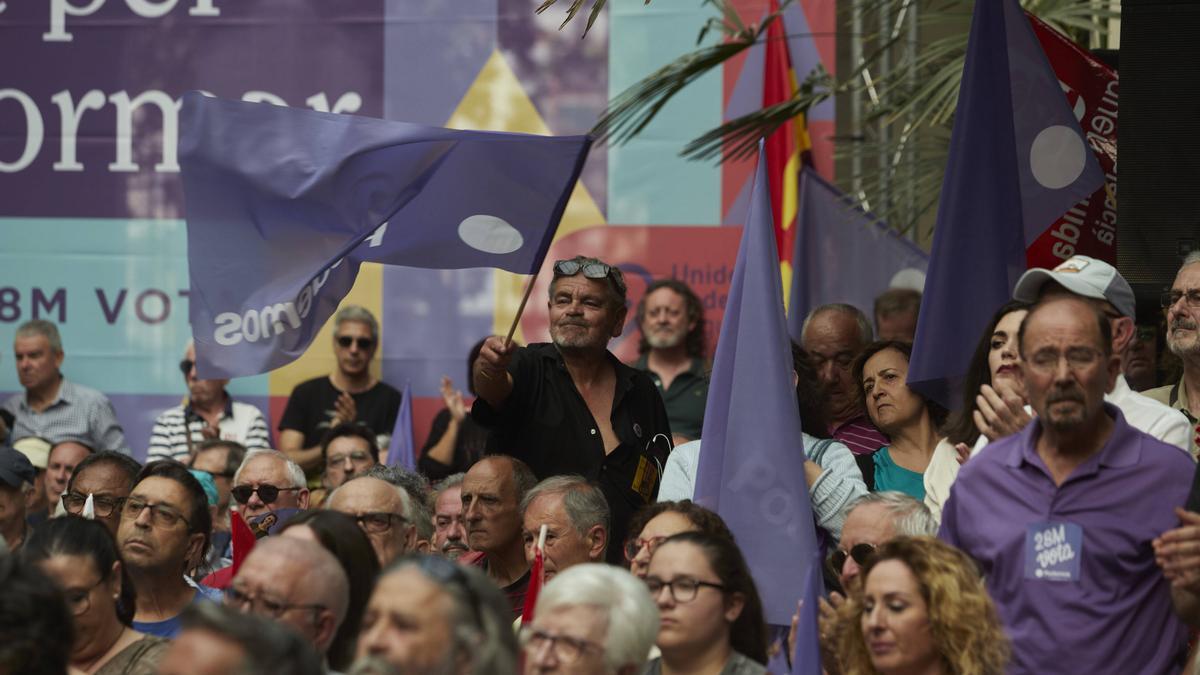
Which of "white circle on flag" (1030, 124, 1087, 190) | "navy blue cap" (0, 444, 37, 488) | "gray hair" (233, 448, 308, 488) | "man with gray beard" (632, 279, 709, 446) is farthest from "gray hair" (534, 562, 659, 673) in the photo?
"man with gray beard" (632, 279, 709, 446)

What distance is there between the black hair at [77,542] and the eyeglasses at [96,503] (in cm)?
164

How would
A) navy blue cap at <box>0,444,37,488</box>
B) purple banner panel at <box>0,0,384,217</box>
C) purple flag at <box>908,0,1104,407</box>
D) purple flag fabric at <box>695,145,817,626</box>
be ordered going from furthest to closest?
purple banner panel at <box>0,0,384,217</box>
navy blue cap at <box>0,444,37,488</box>
purple flag at <box>908,0,1104,407</box>
purple flag fabric at <box>695,145,817,626</box>

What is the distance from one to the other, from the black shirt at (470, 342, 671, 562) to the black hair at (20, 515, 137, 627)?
1.91 m

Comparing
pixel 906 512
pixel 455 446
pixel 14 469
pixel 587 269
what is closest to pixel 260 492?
pixel 14 469

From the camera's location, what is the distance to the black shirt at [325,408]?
1087 cm

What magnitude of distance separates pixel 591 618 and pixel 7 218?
8101 mm

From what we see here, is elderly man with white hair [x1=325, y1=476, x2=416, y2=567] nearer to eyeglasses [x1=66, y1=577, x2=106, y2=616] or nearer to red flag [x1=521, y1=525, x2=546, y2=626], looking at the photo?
red flag [x1=521, y1=525, x2=546, y2=626]

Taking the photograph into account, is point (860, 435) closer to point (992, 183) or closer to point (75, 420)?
point (992, 183)

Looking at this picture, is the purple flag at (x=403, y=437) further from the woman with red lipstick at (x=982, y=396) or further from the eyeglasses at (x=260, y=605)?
the eyeglasses at (x=260, y=605)

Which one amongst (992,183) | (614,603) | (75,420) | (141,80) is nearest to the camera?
(614,603)

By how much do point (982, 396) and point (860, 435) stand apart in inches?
78.6

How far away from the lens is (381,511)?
6.89 m

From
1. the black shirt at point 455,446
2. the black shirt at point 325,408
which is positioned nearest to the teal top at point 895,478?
the black shirt at point 455,446

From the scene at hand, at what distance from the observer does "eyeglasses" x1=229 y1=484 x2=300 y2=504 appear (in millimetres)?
8117
